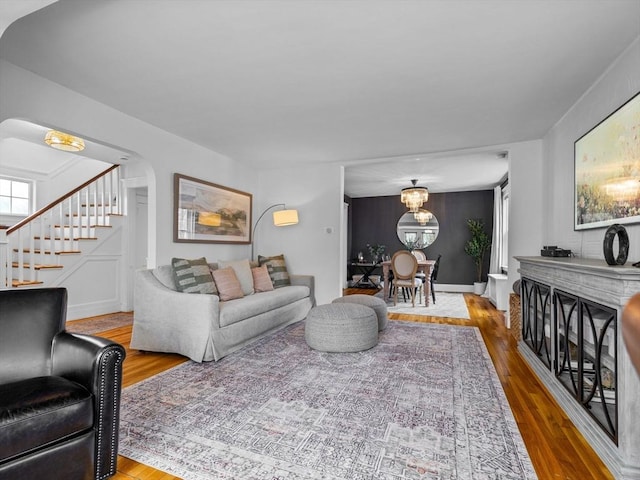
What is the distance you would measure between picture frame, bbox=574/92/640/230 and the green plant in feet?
15.1

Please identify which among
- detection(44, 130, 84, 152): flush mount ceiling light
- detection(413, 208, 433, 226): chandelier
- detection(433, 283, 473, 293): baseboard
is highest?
detection(44, 130, 84, 152): flush mount ceiling light

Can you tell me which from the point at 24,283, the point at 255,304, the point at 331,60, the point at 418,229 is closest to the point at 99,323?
the point at 24,283

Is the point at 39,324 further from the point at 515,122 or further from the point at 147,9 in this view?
the point at 515,122

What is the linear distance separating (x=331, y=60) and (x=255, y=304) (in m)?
2.47

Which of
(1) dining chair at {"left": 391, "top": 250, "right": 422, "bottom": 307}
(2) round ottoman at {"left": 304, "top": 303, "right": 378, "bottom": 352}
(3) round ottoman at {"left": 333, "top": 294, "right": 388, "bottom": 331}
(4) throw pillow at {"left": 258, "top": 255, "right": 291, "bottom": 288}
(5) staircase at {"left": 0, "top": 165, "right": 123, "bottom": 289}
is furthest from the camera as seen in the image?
(1) dining chair at {"left": 391, "top": 250, "right": 422, "bottom": 307}

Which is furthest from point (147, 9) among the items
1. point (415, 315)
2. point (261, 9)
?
point (415, 315)

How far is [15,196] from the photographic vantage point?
5477 mm

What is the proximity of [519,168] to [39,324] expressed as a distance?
16.7 ft

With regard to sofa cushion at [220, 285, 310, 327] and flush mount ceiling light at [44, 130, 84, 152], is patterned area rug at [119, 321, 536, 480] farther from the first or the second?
flush mount ceiling light at [44, 130, 84, 152]

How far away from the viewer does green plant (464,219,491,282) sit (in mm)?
7469

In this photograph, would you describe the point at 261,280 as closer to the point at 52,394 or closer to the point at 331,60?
the point at 331,60

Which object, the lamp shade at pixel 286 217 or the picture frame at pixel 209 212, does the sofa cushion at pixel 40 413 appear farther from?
the lamp shade at pixel 286 217

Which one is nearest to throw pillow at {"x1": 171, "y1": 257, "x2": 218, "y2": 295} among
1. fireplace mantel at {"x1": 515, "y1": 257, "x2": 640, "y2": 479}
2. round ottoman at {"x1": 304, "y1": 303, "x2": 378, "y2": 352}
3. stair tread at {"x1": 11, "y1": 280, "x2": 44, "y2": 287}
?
round ottoman at {"x1": 304, "y1": 303, "x2": 378, "y2": 352}

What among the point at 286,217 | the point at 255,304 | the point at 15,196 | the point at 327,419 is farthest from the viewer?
the point at 15,196
